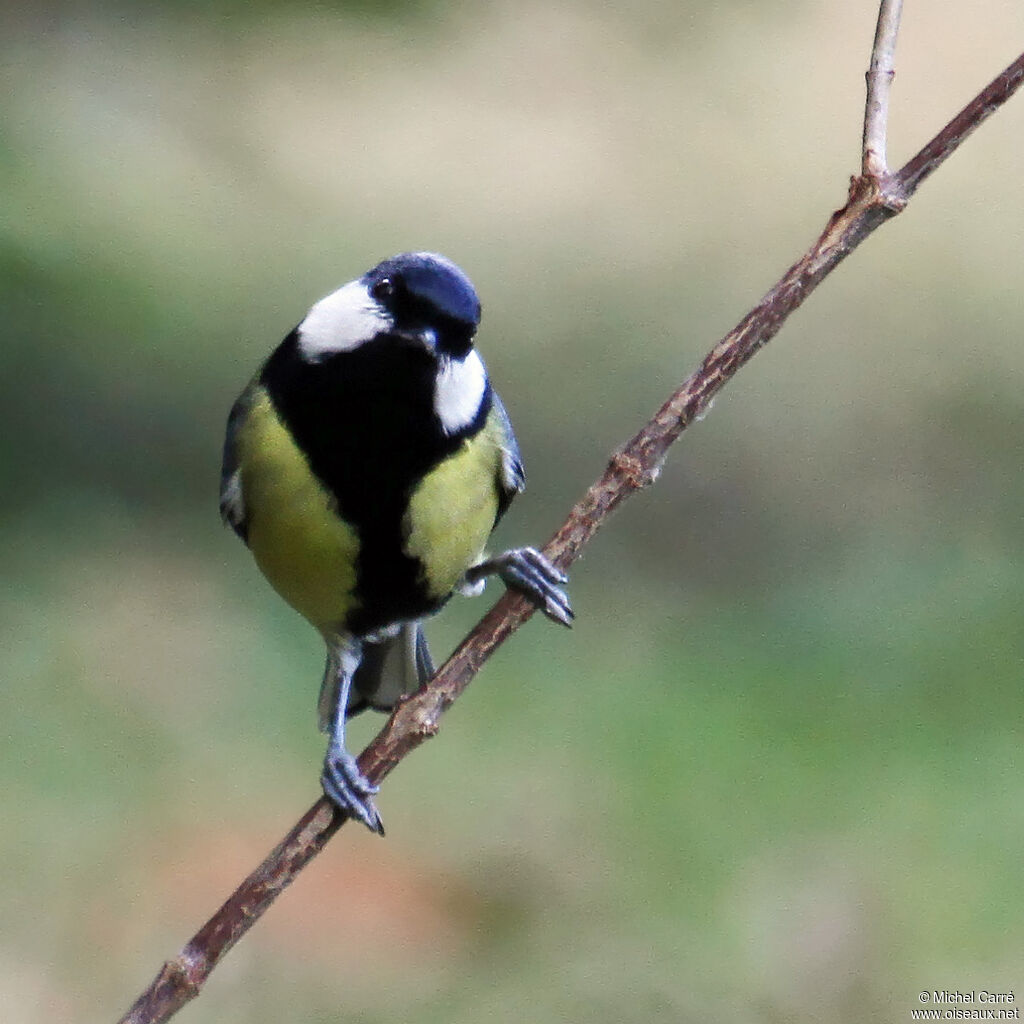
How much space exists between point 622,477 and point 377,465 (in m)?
0.22

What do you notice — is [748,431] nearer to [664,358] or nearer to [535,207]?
[664,358]

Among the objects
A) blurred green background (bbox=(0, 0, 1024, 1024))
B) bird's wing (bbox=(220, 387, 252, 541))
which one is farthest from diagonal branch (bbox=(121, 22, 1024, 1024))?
blurred green background (bbox=(0, 0, 1024, 1024))

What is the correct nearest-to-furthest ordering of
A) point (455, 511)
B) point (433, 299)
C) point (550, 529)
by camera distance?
1. point (433, 299)
2. point (455, 511)
3. point (550, 529)

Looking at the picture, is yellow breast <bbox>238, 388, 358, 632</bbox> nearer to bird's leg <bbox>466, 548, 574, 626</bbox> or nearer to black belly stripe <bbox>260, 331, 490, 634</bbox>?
black belly stripe <bbox>260, 331, 490, 634</bbox>

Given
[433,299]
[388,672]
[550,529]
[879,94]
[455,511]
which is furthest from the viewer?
[550,529]

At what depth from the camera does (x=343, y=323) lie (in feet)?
3.38

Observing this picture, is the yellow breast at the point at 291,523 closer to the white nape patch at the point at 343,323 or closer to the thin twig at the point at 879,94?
the white nape patch at the point at 343,323

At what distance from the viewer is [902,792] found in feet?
7.18

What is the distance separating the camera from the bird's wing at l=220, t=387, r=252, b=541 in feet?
3.90

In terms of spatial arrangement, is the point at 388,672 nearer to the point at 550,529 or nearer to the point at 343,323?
the point at 343,323

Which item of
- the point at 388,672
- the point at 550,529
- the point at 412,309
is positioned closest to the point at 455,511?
the point at 412,309

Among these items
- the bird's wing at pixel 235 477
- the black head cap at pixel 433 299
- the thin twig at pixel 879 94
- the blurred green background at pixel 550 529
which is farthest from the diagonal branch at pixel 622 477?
the blurred green background at pixel 550 529

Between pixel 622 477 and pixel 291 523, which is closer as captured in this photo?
pixel 622 477

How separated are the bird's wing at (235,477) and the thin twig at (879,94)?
53 centimetres
